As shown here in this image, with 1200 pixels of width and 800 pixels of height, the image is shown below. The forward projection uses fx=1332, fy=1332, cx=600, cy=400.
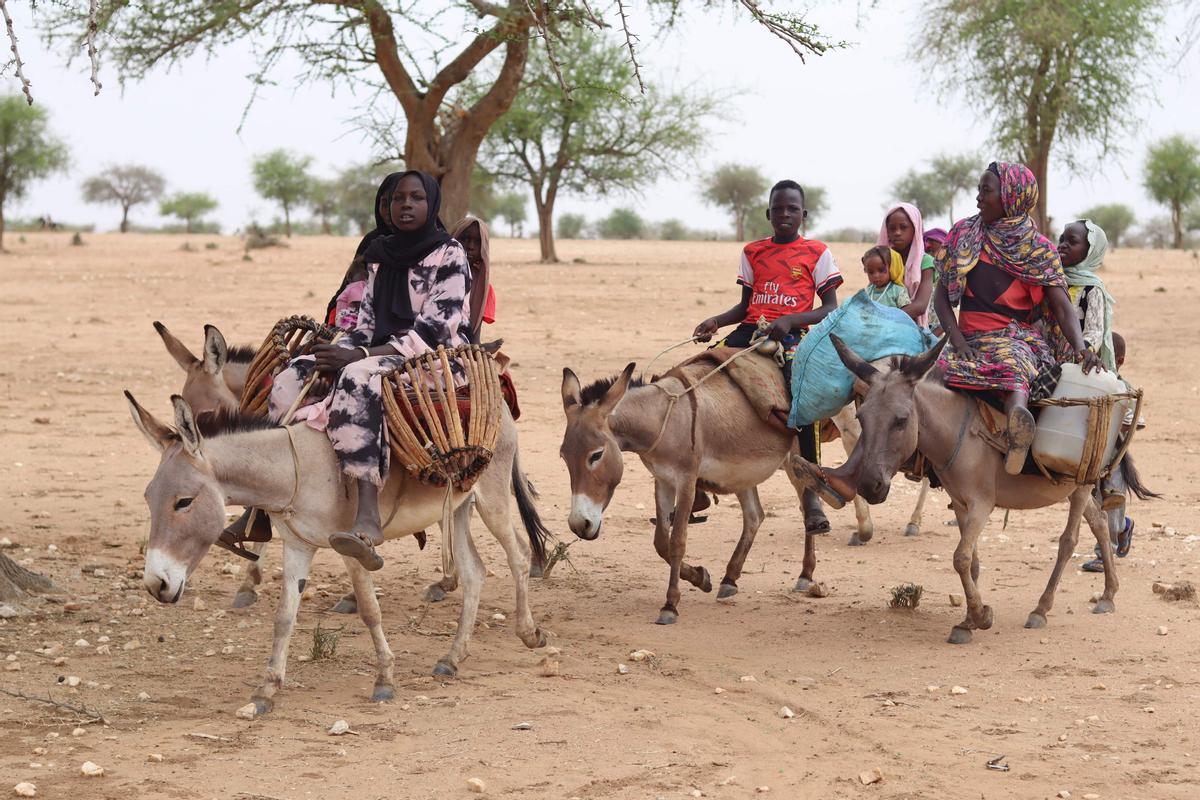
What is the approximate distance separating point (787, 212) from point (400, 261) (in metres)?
2.51

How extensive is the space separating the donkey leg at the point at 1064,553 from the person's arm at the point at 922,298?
1.39 m

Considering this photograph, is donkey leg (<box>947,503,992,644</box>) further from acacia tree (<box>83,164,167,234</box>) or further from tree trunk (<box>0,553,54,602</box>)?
acacia tree (<box>83,164,167,234</box>)

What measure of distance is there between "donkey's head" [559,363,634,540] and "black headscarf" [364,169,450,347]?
104cm

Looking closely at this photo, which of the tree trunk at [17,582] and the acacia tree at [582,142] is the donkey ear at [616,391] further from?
the acacia tree at [582,142]

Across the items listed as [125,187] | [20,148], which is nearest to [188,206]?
[125,187]

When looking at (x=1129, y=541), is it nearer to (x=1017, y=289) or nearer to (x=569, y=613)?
(x=1017, y=289)

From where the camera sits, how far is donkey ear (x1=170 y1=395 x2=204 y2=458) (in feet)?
15.8

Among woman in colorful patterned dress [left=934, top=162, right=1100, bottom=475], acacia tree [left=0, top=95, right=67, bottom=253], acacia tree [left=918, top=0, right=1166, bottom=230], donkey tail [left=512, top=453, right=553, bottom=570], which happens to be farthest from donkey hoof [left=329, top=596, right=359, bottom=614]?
acacia tree [left=0, top=95, right=67, bottom=253]

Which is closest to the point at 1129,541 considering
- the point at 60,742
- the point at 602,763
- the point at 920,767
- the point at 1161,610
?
the point at 1161,610

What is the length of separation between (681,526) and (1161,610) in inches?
102

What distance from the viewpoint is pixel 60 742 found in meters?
4.88

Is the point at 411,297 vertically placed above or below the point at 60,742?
above

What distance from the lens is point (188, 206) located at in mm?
64562

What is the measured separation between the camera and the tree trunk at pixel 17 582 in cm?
675
